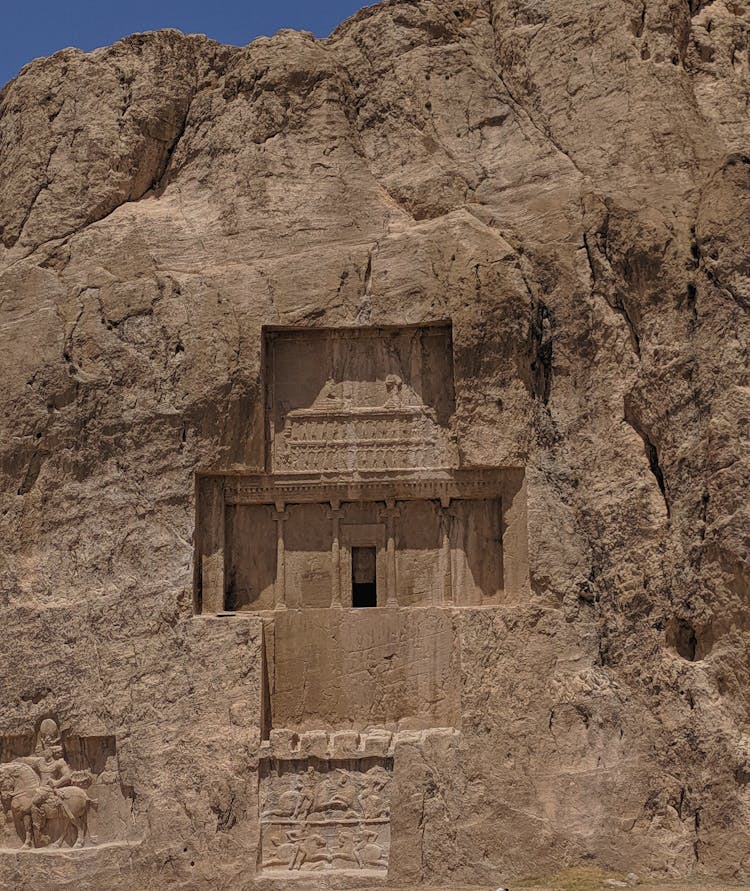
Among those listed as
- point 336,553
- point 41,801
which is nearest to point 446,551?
point 336,553

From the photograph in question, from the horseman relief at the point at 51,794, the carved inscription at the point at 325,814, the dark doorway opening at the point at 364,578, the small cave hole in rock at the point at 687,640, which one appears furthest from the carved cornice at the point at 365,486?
the horseman relief at the point at 51,794

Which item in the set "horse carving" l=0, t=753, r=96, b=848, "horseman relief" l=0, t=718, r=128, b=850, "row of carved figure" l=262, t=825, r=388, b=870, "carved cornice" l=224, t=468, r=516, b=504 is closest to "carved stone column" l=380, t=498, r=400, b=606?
"carved cornice" l=224, t=468, r=516, b=504

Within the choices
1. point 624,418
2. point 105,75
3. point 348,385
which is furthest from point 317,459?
point 105,75

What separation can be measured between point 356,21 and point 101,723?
1049 centimetres

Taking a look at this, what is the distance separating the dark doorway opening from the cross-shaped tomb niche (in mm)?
13

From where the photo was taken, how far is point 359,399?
16.3 m

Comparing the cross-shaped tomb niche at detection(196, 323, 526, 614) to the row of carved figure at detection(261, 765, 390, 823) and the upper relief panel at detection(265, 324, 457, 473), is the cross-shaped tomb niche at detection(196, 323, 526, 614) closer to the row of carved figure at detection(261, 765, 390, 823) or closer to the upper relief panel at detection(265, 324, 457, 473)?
the upper relief panel at detection(265, 324, 457, 473)

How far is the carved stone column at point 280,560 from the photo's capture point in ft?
52.1

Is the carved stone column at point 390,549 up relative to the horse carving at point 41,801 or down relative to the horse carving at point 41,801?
up

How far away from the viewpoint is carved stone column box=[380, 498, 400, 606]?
15750mm

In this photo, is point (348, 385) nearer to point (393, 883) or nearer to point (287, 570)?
point (287, 570)

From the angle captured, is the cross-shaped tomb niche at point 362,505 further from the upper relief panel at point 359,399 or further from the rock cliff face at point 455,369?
the rock cliff face at point 455,369

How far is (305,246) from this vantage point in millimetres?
16375

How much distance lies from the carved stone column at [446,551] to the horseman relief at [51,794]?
4646 mm
